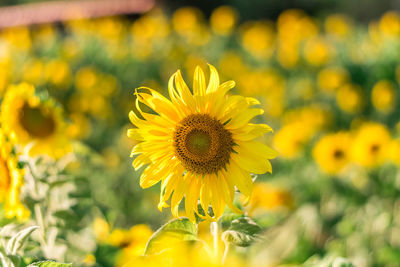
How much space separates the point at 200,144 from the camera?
4.23 feet

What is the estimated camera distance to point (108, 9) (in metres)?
9.23

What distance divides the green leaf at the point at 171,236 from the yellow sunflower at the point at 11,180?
0.49m

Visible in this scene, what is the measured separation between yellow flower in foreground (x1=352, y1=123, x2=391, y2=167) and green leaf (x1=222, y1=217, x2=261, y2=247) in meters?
1.89

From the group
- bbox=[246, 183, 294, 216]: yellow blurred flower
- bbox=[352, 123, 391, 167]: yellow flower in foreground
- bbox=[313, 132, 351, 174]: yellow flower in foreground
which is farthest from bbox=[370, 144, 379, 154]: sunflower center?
bbox=[246, 183, 294, 216]: yellow blurred flower

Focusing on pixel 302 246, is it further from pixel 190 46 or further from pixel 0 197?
pixel 190 46

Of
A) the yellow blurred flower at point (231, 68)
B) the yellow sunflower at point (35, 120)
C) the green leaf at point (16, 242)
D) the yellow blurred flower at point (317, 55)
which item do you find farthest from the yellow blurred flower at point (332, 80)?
the green leaf at point (16, 242)

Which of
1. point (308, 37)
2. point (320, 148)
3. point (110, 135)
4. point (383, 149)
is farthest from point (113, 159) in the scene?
point (308, 37)

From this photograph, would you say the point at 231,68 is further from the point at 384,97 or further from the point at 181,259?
the point at 181,259

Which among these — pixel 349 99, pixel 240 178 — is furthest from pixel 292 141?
pixel 240 178

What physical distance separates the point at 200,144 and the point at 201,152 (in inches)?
0.9

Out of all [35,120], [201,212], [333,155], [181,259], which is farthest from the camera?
[333,155]

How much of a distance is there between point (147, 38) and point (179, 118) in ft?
16.5

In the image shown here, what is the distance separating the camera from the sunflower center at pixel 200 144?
127 centimetres

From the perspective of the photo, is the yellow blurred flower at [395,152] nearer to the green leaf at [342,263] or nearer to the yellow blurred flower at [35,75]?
the green leaf at [342,263]
